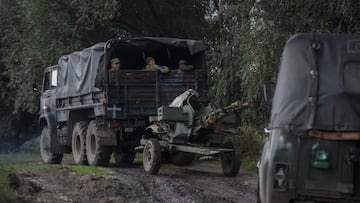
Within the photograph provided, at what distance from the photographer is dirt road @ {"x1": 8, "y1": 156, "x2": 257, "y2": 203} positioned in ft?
34.7

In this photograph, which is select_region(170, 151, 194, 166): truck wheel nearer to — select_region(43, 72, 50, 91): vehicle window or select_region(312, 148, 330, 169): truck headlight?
select_region(43, 72, 50, 91): vehicle window

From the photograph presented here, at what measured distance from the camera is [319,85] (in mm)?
6238

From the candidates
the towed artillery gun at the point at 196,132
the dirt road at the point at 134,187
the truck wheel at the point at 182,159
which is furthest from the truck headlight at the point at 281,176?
the truck wheel at the point at 182,159

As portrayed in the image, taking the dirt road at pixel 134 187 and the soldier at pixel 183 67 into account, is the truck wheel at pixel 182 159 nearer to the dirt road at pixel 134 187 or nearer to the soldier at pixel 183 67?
the dirt road at pixel 134 187

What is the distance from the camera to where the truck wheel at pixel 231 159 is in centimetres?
1386

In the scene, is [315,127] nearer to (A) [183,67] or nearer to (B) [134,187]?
(B) [134,187]

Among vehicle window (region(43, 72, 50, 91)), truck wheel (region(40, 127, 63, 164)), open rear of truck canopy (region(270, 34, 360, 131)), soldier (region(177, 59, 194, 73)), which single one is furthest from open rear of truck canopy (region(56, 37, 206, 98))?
open rear of truck canopy (region(270, 34, 360, 131))

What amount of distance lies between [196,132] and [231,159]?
3.21 feet

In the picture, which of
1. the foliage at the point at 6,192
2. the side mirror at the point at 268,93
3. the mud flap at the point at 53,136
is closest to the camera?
the side mirror at the point at 268,93

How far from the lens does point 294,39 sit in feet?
21.4

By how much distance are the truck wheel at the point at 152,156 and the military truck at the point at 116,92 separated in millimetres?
1627

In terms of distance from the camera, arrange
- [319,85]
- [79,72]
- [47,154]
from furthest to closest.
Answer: [47,154]
[79,72]
[319,85]

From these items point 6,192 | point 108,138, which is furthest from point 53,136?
point 6,192

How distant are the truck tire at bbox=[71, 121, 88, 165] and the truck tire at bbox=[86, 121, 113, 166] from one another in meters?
0.32
